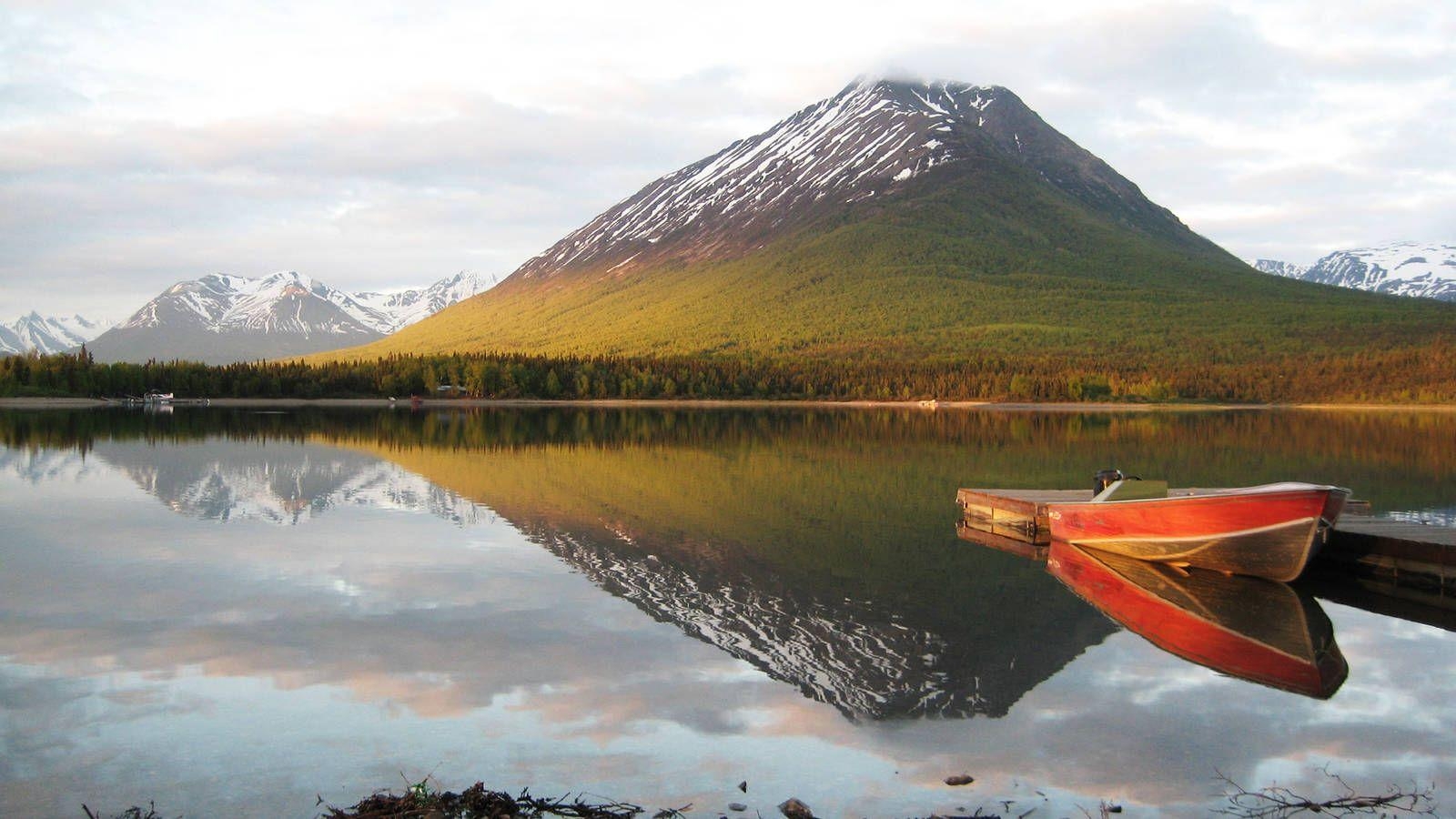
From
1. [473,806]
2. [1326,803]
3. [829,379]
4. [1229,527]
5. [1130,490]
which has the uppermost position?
[829,379]

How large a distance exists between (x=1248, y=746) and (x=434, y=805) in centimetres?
863

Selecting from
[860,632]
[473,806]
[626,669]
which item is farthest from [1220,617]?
[473,806]

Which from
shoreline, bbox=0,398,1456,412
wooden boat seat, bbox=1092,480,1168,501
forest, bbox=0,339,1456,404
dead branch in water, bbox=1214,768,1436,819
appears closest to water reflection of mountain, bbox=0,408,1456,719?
wooden boat seat, bbox=1092,480,1168,501

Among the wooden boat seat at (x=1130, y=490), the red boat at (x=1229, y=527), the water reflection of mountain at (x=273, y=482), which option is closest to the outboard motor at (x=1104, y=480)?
the wooden boat seat at (x=1130, y=490)

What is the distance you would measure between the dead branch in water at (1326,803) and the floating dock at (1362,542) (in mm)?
11692

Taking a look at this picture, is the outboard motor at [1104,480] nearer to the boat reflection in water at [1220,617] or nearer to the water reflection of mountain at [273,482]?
the boat reflection in water at [1220,617]

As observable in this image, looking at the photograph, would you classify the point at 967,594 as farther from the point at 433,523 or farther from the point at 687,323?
the point at 687,323

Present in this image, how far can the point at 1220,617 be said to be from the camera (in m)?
19.3

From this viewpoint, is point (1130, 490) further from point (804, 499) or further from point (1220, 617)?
point (804, 499)

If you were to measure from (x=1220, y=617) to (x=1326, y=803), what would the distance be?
877 centimetres

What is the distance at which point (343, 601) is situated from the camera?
19125 mm

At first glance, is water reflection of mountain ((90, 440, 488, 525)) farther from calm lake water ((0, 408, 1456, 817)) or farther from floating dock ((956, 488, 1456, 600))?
floating dock ((956, 488, 1456, 600))

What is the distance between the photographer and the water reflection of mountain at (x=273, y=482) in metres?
31.4

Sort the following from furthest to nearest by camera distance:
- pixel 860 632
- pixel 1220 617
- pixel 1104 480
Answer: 1. pixel 1104 480
2. pixel 1220 617
3. pixel 860 632
